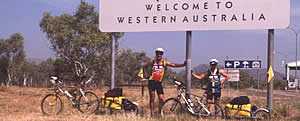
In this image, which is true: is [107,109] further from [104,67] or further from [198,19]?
[104,67]

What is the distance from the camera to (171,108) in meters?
7.73

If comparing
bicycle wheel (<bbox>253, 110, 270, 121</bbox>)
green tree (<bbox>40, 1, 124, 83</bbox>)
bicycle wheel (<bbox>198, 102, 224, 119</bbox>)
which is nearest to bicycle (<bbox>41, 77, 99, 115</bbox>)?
bicycle wheel (<bbox>198, 102, 224, 119</bbox>)

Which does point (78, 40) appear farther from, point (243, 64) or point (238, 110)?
point (238, 110)

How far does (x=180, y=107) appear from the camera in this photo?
7816 mm

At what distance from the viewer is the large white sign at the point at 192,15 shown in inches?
318

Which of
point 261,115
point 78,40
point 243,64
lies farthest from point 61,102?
point 78,40

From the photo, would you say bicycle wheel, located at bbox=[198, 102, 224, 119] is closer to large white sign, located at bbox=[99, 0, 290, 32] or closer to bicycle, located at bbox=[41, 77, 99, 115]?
large white sign, located at bbox=[99, 0, 290, 32]

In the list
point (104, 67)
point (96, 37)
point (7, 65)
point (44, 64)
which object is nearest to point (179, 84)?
point (96, 37)

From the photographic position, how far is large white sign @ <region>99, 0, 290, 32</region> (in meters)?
8.08

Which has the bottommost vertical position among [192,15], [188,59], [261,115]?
[261,115]

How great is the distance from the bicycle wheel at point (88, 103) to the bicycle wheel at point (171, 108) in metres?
2.15

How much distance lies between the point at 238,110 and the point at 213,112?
62 cm

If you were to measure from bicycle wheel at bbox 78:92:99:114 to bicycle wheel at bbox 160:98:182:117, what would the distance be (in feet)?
7.05

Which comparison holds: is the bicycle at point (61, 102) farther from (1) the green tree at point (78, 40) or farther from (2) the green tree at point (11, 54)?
(2) the green tree at point (11, 54)
